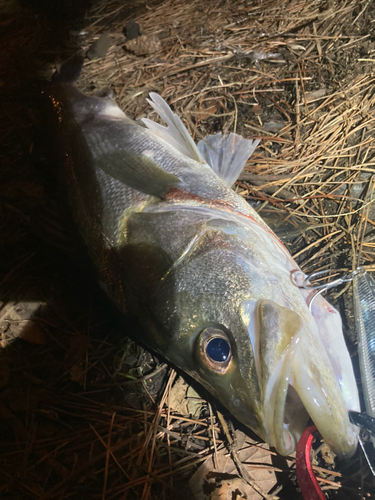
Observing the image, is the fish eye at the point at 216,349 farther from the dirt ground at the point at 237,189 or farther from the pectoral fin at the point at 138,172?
the pectoral fin at the point at 138,172

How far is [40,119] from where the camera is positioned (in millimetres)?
3068

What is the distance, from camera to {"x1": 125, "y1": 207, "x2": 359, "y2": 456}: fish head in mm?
1416

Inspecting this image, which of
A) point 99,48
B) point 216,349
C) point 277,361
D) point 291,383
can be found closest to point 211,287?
point 216,349

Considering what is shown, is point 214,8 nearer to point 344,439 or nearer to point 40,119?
point 40,119

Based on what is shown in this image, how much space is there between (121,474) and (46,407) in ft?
2.53

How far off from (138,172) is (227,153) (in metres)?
0.89

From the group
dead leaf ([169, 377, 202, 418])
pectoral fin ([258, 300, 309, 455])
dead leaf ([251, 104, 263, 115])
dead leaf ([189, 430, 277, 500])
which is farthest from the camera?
dead leaf ([251, 104, 263, 115])

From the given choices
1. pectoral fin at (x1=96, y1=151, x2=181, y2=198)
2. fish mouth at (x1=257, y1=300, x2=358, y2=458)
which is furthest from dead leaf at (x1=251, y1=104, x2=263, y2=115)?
fish mouth at (x1=257, y1=300, x2=358, y2=458)

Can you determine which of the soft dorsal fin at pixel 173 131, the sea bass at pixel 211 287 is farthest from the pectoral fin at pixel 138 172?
the soft dorsal fin at pixel 173 131

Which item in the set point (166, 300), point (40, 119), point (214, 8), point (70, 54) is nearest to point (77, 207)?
point (166, 300)

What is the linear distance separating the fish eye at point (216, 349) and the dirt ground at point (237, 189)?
0.62 metres

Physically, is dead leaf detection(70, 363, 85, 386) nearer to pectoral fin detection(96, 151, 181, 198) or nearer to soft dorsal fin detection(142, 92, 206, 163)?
pectoral fin detection(96, 151, 181, 198)

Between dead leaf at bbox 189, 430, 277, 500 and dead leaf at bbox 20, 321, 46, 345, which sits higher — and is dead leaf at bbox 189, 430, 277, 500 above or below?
below

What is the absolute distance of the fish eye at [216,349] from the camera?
5.07ft
